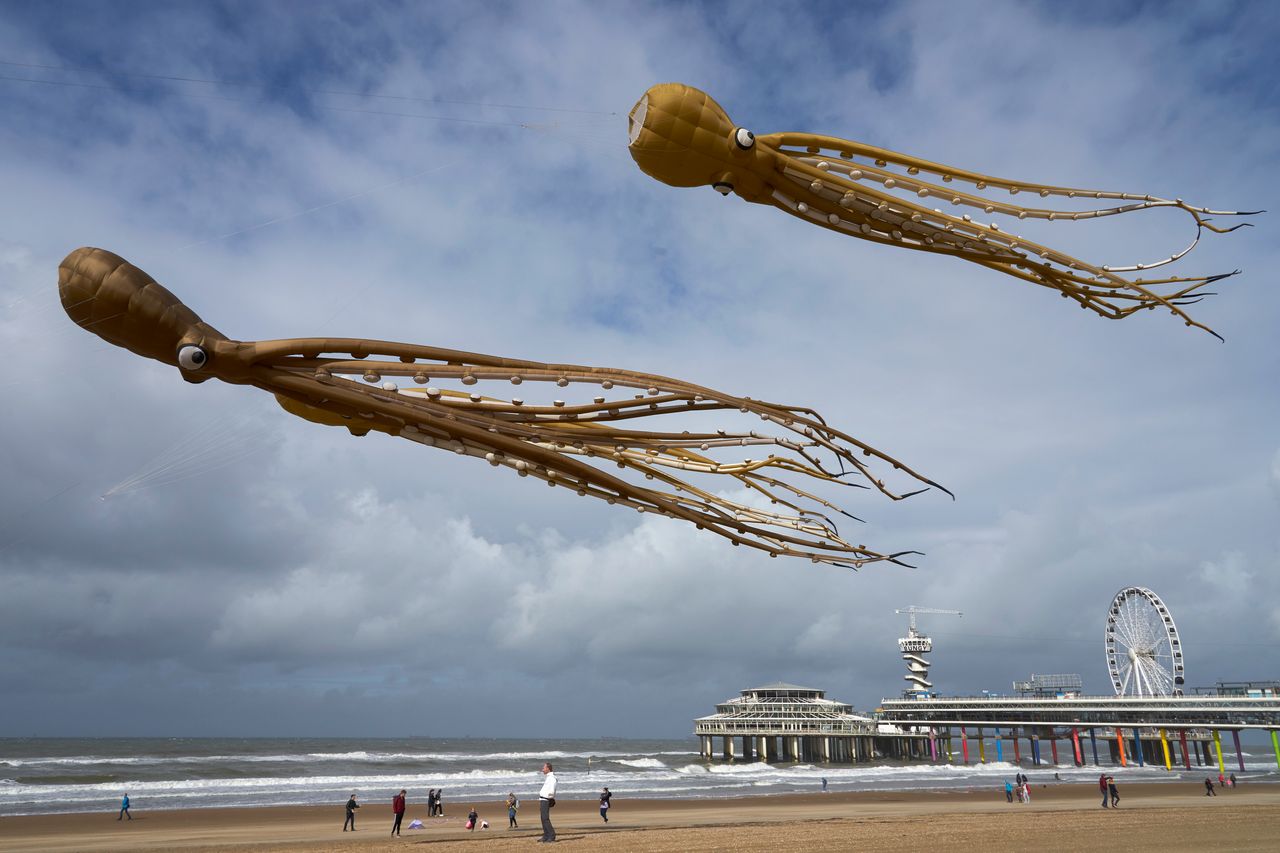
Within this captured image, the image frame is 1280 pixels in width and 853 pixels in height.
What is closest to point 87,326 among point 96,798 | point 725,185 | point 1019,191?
point 725,185

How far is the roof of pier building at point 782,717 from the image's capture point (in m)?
73.4

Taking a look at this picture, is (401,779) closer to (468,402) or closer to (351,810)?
(351,810)

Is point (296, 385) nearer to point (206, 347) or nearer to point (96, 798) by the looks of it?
point (206, 347)

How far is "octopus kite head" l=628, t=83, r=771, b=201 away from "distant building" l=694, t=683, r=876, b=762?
7207cm

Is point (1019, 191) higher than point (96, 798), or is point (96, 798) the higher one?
point (1019, 191)

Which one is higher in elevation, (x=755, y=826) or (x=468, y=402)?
(x=468, y=402)

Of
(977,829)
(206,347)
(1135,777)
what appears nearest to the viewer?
(206,347)

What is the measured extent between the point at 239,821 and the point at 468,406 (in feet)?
106

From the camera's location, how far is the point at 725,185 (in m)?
5.55

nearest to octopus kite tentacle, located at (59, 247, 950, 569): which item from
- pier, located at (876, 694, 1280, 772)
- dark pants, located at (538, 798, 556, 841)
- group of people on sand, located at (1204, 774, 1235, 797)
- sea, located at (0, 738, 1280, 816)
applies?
dark pants, located at (538, 798, 556, 841)

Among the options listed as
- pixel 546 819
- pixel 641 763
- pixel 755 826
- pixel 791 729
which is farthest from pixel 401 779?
pixel 546 819

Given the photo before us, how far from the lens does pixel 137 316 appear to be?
6027 millimetres

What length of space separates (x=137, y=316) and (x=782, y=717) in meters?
74.8

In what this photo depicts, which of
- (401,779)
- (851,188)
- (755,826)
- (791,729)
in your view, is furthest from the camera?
Answer: (791,729)
